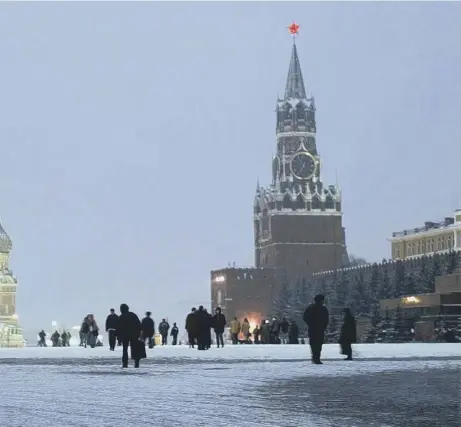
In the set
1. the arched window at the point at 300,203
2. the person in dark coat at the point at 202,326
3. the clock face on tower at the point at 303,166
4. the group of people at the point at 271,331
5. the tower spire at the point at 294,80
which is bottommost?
the person in dark coat at the point at 202,326

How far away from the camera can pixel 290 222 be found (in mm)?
170625

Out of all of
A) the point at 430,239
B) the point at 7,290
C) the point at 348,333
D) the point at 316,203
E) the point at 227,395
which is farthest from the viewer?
the point at 316,203

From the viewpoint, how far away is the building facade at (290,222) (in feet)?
530

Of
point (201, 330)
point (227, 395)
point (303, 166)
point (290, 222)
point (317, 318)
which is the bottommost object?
point (227, 395)

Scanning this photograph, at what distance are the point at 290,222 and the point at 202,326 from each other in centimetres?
13186

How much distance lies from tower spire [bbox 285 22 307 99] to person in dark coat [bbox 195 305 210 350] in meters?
143

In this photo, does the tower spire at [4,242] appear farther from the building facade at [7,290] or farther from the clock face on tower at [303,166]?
the clock face on tower at [303,166]

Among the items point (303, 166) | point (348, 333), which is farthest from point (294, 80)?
point (348, 333)

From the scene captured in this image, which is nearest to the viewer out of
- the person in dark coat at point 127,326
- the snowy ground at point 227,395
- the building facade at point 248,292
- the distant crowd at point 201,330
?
the snowy ground at point 227,395

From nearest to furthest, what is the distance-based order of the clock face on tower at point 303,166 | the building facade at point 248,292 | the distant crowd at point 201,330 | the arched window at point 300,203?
the distant crowd at point 201,330, the building facade at point 248,292, the arched window at point 300,203, the clock face on tower at point 303,166

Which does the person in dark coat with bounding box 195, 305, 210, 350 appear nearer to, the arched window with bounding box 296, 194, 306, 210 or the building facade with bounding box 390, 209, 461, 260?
the building facade with bounding box 390, 209, 461, 260

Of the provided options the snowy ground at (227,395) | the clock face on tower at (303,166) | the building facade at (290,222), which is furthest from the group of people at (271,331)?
the clock face on tower at (303,166)

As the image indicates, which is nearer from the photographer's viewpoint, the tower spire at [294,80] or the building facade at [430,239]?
the building facade at [430,239]

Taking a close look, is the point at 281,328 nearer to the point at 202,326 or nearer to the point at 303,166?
the point at 202,326
